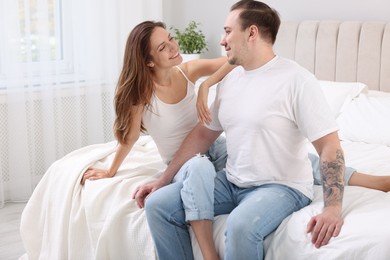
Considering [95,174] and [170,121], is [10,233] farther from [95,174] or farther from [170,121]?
[170,121]

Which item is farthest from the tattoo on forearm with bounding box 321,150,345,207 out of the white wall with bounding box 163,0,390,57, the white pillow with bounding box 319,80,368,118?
the white wall with bounding box 163,0,390,57

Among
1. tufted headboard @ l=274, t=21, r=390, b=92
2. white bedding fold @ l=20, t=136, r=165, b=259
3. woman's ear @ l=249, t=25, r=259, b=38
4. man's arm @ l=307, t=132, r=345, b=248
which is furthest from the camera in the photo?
tufted headboard @ l=274, t=21, r=390, b=92

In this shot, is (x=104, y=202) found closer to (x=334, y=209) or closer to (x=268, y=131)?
(x=268, y=131)

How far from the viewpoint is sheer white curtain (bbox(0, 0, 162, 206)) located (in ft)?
13.1

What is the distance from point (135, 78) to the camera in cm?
253

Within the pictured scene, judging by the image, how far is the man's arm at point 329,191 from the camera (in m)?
1.94

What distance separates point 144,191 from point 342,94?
1.47m

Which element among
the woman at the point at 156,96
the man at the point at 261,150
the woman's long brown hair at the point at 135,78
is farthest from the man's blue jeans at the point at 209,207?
the woman's long brown hair at the point at 135,78

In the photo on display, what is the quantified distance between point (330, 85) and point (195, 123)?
4.02 ft

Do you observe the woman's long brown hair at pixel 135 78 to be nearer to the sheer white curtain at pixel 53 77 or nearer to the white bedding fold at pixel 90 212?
the white bedding fold at pixel 90 212

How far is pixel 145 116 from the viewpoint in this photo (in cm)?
256

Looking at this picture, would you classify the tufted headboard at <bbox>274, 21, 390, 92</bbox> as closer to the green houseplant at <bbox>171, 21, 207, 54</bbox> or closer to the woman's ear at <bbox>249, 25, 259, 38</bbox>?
the green houseplant at <bbox>171, 21, 207, 54</bbox>

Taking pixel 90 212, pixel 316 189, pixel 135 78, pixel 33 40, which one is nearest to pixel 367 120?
pixel 316 189

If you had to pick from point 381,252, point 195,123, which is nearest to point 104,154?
point 195,123
